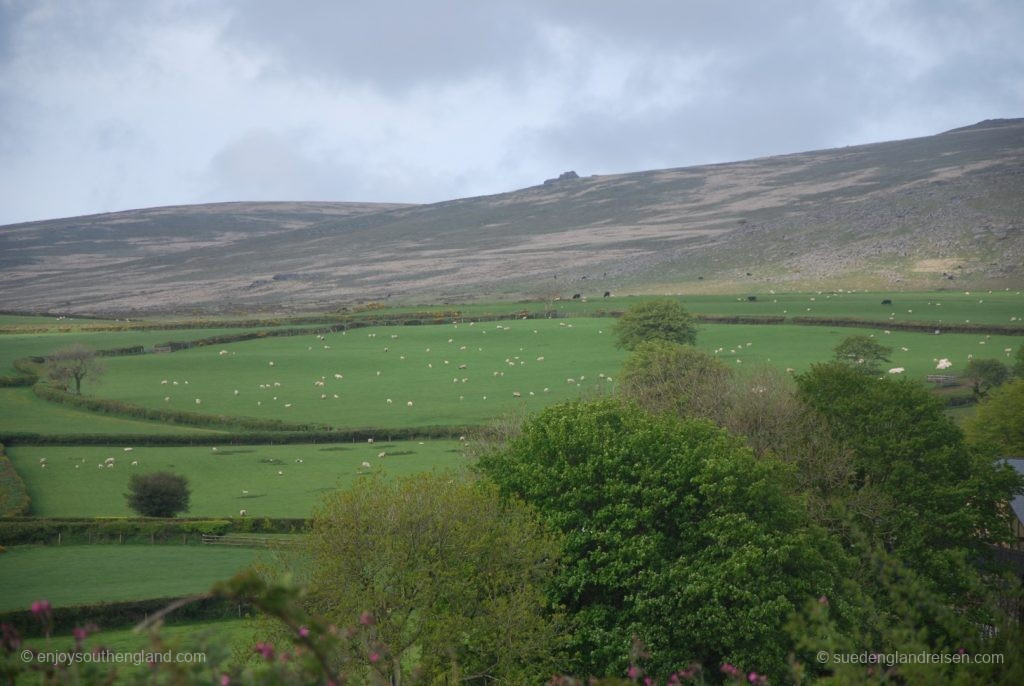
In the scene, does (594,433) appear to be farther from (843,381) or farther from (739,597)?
(843,381)

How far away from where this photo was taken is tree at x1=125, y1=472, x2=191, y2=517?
48.6 meters

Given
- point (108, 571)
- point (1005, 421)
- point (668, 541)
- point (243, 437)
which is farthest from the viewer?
point (243, 437)

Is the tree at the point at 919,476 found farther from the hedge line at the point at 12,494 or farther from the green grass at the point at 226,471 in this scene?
the hedge line at the point at 12,494

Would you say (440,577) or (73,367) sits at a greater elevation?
(73,367)

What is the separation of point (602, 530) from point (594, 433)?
137 inches

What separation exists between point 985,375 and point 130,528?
5487 cm

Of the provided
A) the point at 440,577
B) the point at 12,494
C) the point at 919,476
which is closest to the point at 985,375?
the point at 919,476

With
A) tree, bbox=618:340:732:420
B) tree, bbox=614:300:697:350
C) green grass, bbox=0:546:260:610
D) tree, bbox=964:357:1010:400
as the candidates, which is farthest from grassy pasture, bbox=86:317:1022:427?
green grass, bbox=0:546:260:610

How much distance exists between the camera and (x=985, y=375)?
6881 centimetres

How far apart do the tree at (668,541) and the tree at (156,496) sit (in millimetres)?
23492

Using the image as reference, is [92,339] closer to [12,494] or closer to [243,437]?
[243,437]

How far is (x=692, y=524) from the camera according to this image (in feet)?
91.5

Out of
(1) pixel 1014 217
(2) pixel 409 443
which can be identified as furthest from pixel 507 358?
(1) pixel 1014 217

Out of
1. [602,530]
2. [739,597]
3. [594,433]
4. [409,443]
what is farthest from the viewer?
[409,443]
